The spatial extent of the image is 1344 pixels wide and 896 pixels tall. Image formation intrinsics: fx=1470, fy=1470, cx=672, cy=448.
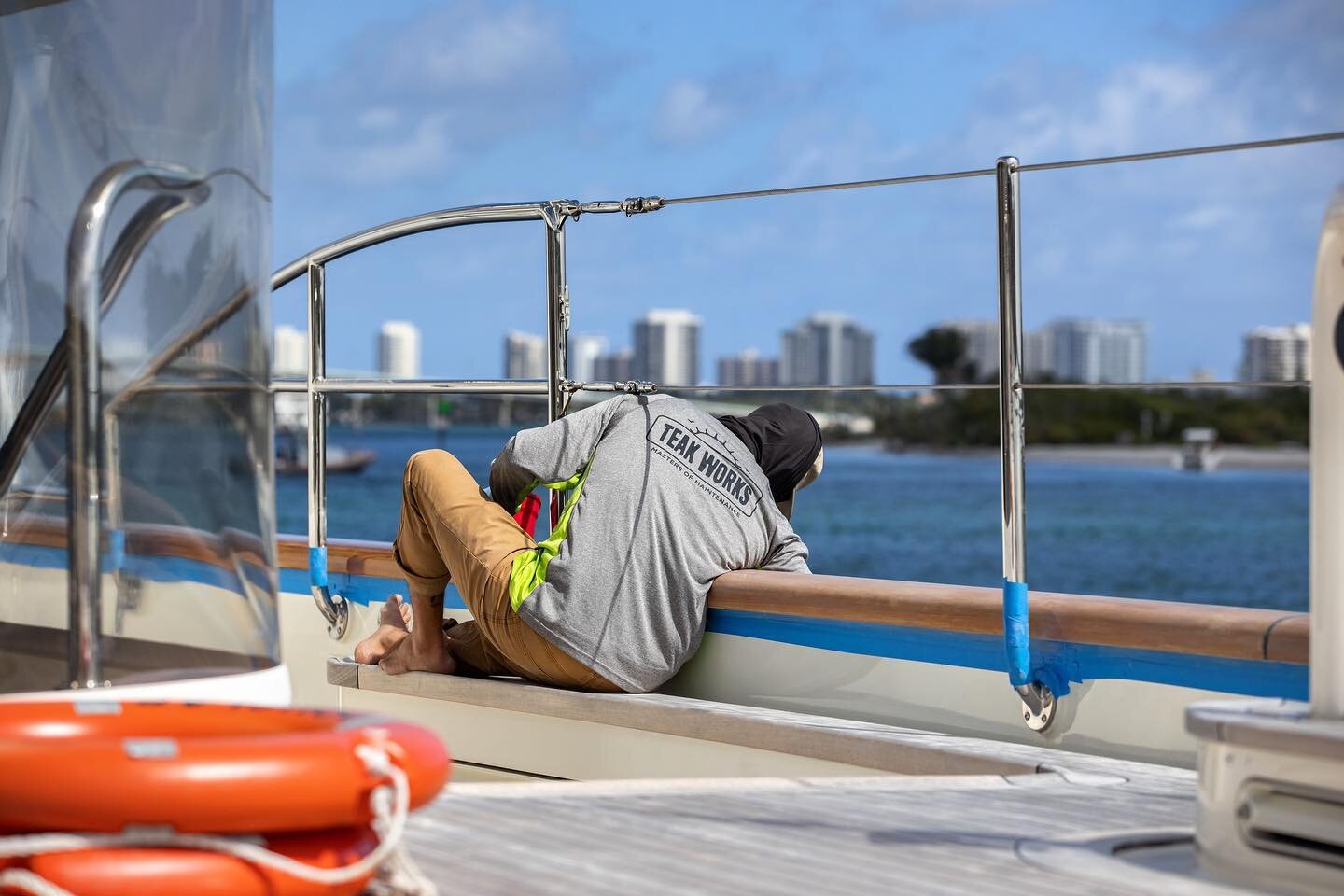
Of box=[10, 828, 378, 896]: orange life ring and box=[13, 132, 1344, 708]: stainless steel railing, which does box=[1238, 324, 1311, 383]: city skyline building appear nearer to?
box=[13, 132, 1344, 708]: stainless steel railing

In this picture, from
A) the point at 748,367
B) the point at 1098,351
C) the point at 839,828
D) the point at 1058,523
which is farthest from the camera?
the point at 1058,523

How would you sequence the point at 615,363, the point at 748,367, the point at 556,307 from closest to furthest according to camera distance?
the point at 556,307, the point at 615,363, the point at 748,367

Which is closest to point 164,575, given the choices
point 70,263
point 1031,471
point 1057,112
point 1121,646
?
point 70,263

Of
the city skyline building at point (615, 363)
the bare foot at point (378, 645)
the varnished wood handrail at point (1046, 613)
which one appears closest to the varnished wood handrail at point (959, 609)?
the varnished wood handrail at point (1046, 613)

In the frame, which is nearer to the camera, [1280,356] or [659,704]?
[659,704]

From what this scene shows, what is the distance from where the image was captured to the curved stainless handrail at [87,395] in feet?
5.48

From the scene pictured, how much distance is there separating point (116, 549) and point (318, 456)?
1.63 m

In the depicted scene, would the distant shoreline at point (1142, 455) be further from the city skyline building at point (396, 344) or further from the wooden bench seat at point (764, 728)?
the wooden bench seat at point (764, 728)

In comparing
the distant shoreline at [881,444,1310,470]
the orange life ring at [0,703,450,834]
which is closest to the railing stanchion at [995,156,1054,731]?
the orange life ring at [0,703,450,834]

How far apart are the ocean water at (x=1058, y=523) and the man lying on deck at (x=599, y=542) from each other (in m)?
36.2

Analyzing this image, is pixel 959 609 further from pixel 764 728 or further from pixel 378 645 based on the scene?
pixel 378 645

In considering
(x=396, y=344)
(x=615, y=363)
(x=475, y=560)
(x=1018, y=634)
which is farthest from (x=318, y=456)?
(x=396, y=344)

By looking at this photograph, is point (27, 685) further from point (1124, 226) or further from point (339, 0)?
point (339, 0)

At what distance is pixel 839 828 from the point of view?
1622mm
